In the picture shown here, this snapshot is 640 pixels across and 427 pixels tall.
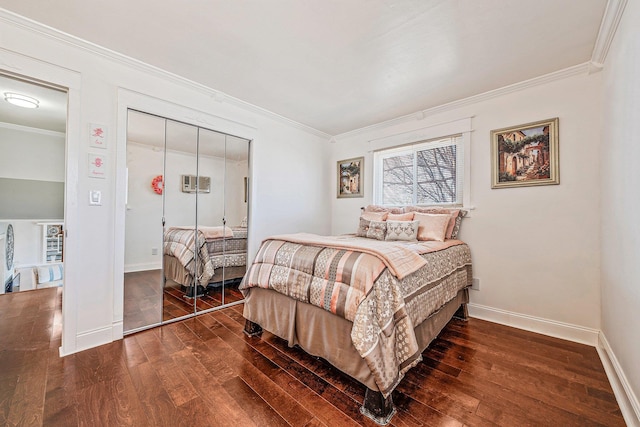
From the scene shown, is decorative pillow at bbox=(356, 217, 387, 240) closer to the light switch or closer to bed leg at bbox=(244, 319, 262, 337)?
bed leg at bbox=(244, 319, 262, 337)

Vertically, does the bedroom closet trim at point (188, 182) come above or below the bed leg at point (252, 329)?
above

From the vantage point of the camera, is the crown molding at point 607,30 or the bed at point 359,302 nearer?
the bed at point 359,302

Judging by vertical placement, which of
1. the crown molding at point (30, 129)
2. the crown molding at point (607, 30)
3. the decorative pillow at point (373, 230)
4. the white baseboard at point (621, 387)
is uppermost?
the crown molding at point (607, 30)

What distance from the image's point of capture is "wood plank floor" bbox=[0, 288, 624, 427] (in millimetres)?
1264

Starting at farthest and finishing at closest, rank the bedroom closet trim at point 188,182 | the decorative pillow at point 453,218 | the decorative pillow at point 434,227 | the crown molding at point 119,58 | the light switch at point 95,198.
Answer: the decorative pillow at point 453,218 → the decorative pillow at point 434,227 → the bedroom closet trim at point 188,182 → the light switch at point 95,198 → the crown molding at point 119,58

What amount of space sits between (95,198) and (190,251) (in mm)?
929

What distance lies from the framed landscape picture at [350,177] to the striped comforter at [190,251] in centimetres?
232

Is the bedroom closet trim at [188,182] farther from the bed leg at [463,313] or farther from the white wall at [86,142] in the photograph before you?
the bed leg at [463,313]

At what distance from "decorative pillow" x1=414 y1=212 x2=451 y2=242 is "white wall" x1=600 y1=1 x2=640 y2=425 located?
1.13 metres

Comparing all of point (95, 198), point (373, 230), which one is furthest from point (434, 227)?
point (95, 198)

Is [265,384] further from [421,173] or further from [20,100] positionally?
[20,100]

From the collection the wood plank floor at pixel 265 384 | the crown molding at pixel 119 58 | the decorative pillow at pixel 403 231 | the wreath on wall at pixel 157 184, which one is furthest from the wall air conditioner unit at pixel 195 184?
the decorative pillow at pixel 403 231

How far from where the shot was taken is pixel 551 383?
156 cm

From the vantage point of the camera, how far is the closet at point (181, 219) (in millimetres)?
2232
